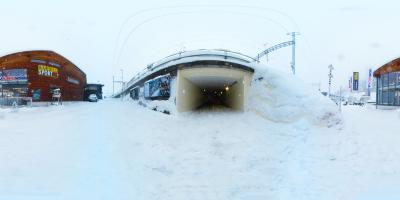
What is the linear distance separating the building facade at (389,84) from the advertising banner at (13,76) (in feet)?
154

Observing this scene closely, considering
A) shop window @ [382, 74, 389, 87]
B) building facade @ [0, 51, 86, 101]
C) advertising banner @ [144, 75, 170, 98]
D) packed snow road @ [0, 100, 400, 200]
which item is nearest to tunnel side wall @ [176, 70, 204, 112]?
advertising banner @ [144, 75, 170, 98]

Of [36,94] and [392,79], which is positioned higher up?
[392,79]

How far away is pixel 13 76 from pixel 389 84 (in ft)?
160

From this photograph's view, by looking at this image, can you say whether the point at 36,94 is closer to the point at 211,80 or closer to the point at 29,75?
the point at 29,75

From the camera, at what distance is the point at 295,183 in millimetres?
8906

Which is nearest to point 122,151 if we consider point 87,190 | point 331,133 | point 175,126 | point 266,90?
point 87,190

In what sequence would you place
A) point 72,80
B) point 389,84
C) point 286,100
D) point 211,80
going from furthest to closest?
point 72,80 → point 389,84 → point 211,80 → point 286,100

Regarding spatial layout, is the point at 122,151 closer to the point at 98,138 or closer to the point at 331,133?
the point at 98,138

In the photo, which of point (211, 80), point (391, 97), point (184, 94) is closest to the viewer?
point (184, 94)

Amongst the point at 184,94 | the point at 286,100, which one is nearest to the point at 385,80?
the point at 286,100

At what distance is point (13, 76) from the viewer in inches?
1366

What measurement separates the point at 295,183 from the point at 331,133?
8004 mm

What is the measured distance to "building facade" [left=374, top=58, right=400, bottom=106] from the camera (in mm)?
39188

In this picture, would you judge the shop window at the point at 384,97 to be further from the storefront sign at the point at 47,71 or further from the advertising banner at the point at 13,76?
the advertising banner at the point at 13,76
